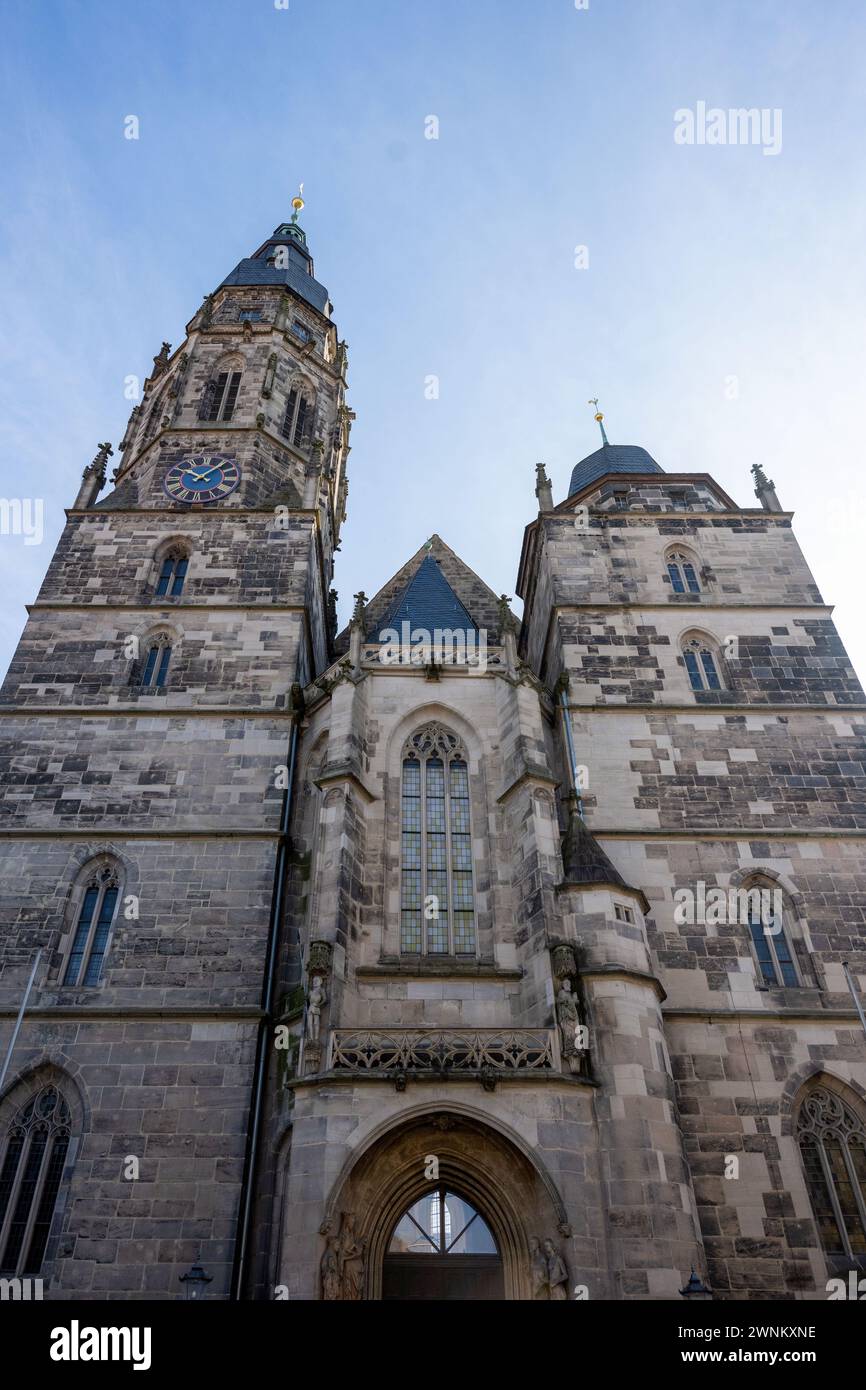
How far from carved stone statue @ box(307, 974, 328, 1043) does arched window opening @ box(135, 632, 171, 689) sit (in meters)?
7.11

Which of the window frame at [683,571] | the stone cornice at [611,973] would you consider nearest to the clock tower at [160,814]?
the stone cornice at [611,973]

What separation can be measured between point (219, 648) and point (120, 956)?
19.5ft

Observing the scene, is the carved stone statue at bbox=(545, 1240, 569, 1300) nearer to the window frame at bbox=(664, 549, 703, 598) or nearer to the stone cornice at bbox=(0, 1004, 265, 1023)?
the stone cornice at bbox=(0, 1004, 265, 1023)

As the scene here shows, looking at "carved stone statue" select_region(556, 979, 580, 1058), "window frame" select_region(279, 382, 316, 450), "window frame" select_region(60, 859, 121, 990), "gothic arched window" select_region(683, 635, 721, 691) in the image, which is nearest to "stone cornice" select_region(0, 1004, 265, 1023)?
"window frame" select_region(60, 859, 121, 990)

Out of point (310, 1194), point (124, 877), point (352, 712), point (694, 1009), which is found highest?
point (352, 712)

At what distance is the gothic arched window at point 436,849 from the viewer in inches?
523

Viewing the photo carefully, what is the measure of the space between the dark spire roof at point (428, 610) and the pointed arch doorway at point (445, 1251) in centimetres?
935

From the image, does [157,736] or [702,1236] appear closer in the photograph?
[702,1236]

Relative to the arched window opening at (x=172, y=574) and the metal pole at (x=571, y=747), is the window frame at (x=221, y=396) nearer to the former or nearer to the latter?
the arched window opening at (x=172, y=574)

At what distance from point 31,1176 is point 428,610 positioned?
1101 cm
